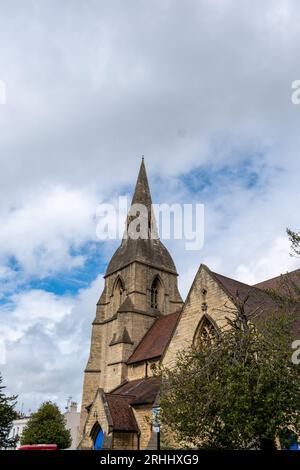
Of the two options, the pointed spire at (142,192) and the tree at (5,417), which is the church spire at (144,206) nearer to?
the pointed spire at (142,192)

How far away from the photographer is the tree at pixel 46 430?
33688mm

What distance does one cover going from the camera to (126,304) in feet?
98.9

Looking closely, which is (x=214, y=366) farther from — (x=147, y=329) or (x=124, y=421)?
(x=147, y=329)

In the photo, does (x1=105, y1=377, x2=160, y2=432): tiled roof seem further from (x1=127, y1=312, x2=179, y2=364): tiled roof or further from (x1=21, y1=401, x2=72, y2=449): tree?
(x1=21, y1=401, x2=72, y2=449): tree

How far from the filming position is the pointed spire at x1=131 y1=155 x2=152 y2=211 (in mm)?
38875

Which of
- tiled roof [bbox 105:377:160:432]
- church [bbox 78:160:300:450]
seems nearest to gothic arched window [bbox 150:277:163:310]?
church [bbox 78:160:300:450]

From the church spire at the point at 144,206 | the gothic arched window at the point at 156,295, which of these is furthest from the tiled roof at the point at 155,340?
the church spire at the point at 144,206

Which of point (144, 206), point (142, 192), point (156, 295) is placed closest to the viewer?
point (156, 295)

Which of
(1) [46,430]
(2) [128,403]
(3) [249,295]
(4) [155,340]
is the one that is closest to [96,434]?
(2) [128,403]

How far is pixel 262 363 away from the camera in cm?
990

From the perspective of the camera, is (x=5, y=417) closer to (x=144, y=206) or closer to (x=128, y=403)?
(x=128, y=403)

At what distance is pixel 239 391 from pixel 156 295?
929 inches

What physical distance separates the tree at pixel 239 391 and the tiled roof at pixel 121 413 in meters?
7.33

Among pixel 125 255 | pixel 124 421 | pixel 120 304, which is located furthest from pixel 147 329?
pixel 124 421
